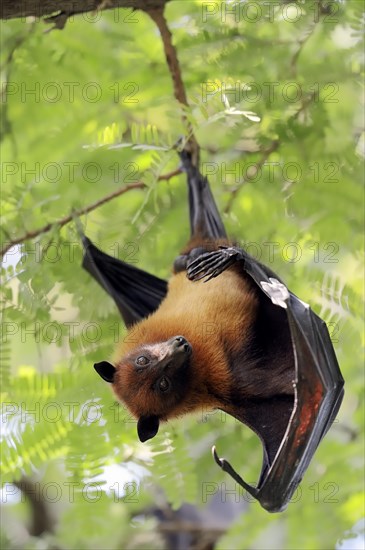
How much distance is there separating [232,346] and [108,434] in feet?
2.97

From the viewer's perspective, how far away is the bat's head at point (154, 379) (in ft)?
Answer: 15.7

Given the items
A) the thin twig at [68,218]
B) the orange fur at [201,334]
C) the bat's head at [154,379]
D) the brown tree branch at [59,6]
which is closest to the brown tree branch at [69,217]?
the thin twig at [68,218]

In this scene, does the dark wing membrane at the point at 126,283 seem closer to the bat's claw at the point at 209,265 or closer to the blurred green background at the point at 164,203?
the blurred green background at the point at 164,203

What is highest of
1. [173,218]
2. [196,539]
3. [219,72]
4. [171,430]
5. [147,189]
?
[219,72]

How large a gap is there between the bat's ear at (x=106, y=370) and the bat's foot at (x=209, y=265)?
832 millimetres

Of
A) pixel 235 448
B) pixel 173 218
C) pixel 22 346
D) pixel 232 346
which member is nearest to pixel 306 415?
pixel 232 346

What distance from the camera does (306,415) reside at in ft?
12.5

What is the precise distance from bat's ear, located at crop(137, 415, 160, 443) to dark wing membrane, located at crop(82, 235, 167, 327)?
2.36ft

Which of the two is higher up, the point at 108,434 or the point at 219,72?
the point at 219,72

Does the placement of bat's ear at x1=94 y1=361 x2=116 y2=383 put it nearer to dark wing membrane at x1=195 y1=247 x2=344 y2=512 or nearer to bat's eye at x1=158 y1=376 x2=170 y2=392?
bat's eye at x1=158 y1=376 x2=170 y2=392

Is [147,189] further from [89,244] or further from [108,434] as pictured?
[108,434]

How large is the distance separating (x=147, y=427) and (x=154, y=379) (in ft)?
0.97

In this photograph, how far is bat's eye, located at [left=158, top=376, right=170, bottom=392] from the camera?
4879mm

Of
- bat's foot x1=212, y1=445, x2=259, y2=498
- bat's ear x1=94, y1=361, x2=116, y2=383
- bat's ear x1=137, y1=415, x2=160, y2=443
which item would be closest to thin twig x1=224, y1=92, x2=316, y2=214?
bat's ear x1=94, y1=361, x2=116, y2=383
